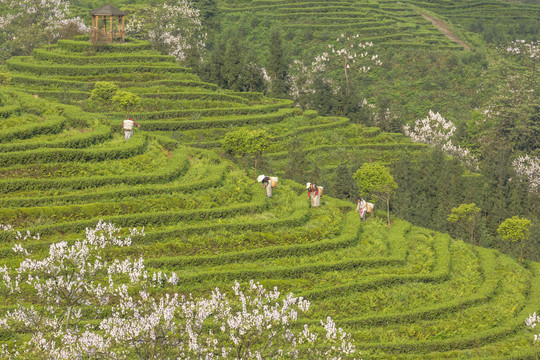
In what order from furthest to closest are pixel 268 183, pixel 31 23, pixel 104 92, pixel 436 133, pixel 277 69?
pixel 31 23, pixel 277 69, pixel 436 133, pixel 104 92, pixel 268 183

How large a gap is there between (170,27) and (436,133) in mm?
49556

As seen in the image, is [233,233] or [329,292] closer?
[329,292]

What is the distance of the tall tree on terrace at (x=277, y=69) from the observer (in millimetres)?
98250

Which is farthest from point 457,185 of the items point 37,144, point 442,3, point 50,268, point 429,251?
point 442,3

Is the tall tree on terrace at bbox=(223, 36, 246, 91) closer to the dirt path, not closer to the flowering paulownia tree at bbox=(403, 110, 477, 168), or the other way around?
the flowering paulownia tree at bbox=(403, 110, 477, 168)

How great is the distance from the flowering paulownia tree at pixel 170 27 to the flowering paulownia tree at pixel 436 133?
36.6 m

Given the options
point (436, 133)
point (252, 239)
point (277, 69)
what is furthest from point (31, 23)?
point (252, 239)

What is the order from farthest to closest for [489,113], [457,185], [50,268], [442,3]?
[442,3] < [489,113] < [457,185] < [50,268]

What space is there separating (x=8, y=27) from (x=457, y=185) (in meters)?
75.8

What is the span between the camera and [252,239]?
4031cm

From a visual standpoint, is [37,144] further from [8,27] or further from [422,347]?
[8,27]

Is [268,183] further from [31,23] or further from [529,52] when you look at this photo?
[529,52]

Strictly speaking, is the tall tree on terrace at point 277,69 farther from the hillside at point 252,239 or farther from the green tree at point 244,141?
the hillside at point 252,239

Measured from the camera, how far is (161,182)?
45562mm
